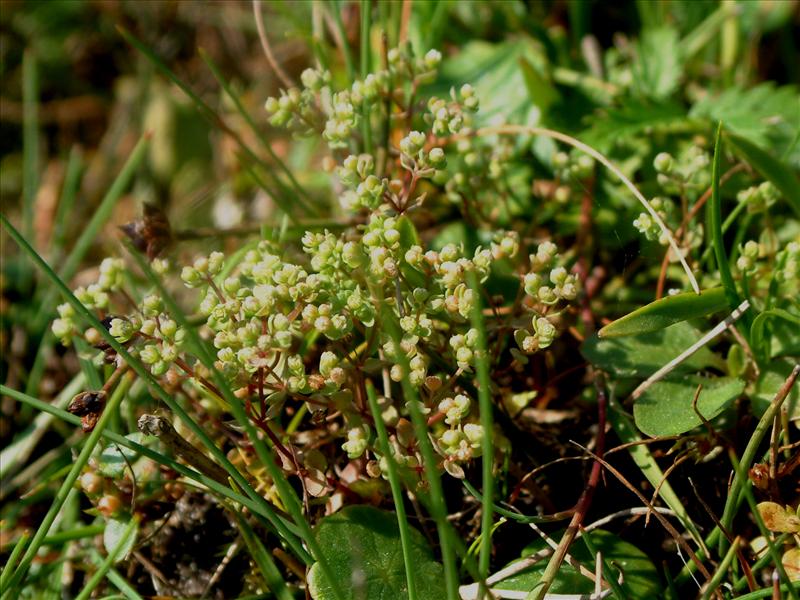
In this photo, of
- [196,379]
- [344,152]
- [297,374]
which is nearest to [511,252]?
[297,374]

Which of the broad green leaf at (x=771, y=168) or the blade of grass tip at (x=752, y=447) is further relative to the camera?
the broad green leaf at (x=771, y=168)

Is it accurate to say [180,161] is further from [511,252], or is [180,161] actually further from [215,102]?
[511,252]

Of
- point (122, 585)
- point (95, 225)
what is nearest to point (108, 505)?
point (122, 585)

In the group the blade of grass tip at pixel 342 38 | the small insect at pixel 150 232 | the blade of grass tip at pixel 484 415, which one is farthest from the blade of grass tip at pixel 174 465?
the blade of grass tip at pixel 342 38

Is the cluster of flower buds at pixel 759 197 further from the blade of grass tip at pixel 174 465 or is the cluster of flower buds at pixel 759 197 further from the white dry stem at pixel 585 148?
the blade of grass tip at pixel 174 465

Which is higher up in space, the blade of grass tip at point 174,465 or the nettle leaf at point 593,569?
the blade of grass tip at point 174,465

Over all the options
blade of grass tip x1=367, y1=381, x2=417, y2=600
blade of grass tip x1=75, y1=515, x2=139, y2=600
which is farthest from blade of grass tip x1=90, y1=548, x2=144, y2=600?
blade of grass tip x1=367, y1=381, x2=417, y2=600

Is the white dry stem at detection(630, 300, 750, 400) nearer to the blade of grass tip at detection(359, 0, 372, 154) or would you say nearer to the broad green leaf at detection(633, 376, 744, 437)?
the broad green leaf at detection(633, 376, 744, 437)
